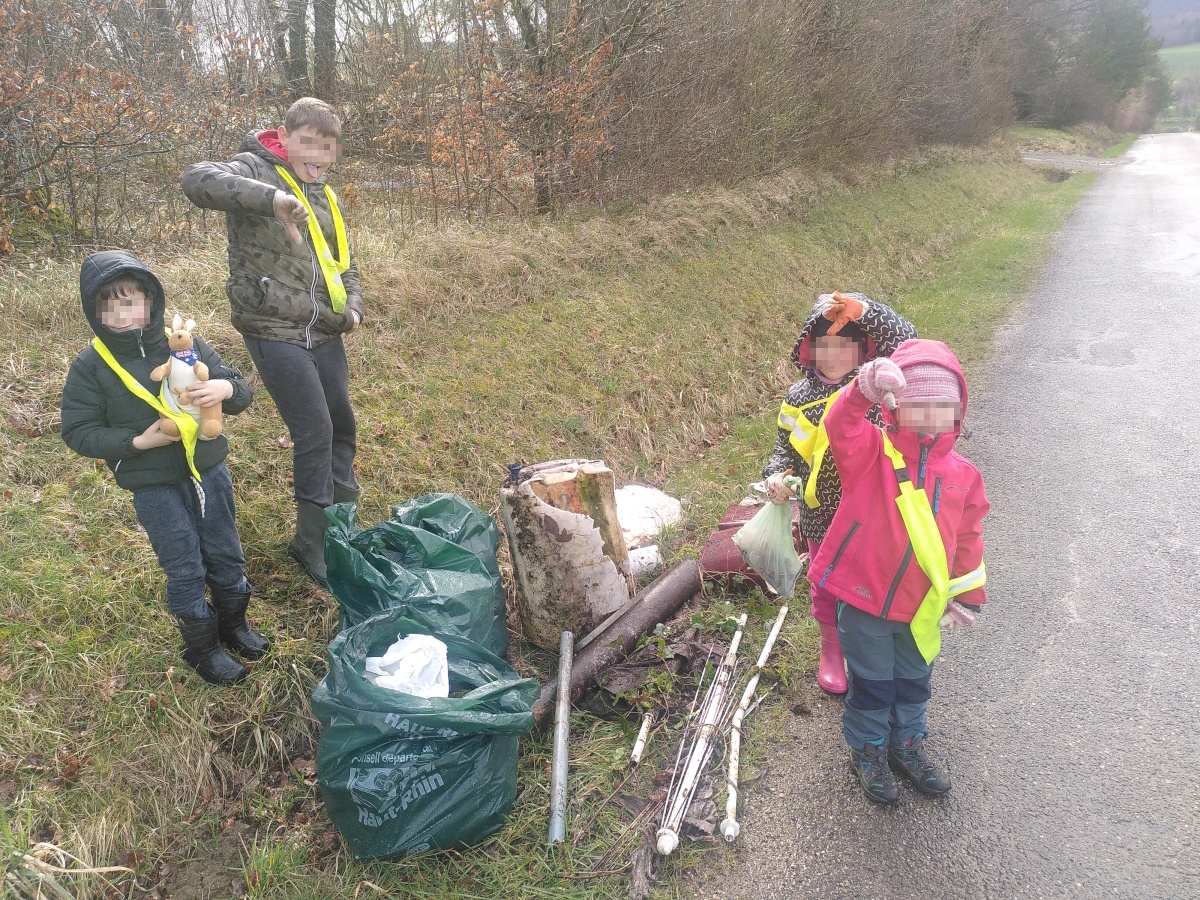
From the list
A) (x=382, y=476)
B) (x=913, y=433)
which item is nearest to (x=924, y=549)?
(x=913, y=433)

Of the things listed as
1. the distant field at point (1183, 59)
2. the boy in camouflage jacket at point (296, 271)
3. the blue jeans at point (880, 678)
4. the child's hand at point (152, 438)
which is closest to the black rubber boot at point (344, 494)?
the boy in camouflage jacket at point (296, 271)

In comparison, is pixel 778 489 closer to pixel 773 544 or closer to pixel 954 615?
pixel 773 544

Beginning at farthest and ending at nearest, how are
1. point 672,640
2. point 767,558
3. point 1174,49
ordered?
point 1174,49, point 672,640, point 767,558

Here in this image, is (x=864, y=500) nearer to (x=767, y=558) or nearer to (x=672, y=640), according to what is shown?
(x=767, y=558)

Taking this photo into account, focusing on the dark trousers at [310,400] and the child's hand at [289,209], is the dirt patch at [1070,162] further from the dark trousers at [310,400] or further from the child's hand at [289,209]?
the child's hand at [289,209]

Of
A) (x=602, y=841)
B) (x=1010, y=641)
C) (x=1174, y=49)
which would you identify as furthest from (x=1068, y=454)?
(x=1174, y=49)

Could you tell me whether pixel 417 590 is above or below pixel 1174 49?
below

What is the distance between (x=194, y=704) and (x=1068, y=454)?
5.71 m

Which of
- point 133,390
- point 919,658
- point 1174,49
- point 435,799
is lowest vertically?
point 435,799

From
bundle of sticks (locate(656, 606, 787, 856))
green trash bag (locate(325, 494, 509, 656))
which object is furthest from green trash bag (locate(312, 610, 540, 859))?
bundle of sticks (locate(656, 606, 787, 856))

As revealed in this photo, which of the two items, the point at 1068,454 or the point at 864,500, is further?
the point at 1068,454

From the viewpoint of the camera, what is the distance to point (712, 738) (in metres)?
2.96

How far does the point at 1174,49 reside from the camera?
9969cm

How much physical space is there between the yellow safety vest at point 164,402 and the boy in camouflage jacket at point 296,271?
0.53 m
